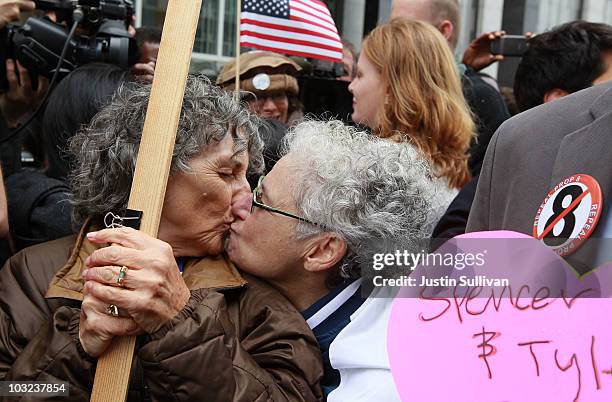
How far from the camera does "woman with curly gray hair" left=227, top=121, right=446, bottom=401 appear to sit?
1744mm

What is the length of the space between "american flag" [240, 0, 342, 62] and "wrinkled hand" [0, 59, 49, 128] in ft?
2.91

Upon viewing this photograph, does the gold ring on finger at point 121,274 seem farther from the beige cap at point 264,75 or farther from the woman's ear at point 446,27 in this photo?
the woman's ear at point 446,27

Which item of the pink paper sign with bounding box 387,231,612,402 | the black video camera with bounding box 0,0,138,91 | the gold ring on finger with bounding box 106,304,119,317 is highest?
the black video camera with bounding box 0,0,138,91

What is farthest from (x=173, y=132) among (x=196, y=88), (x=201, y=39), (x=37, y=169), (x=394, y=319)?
(x=201, y=39)

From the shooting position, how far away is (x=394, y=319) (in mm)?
1139

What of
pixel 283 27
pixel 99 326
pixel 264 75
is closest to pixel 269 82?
pixel 264 75

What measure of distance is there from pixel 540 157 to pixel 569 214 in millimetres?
224

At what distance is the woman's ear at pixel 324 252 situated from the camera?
69.8 inches

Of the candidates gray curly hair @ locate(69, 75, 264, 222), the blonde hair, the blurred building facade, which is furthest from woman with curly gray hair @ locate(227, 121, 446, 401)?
the blurred building facade

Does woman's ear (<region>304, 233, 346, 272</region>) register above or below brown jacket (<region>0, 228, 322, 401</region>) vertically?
above

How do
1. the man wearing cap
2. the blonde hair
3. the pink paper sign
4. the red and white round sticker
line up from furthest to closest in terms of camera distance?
the man wearing cap < the blonde hair < the red and white round sticker < the pink paper sign

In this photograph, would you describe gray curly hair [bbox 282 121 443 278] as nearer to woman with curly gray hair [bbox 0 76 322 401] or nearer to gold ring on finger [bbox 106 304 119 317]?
woman with curly gray hair [bbox 0 76 322 401]

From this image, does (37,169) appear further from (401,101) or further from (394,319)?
(394,319)

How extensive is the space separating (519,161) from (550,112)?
0.11 metres
